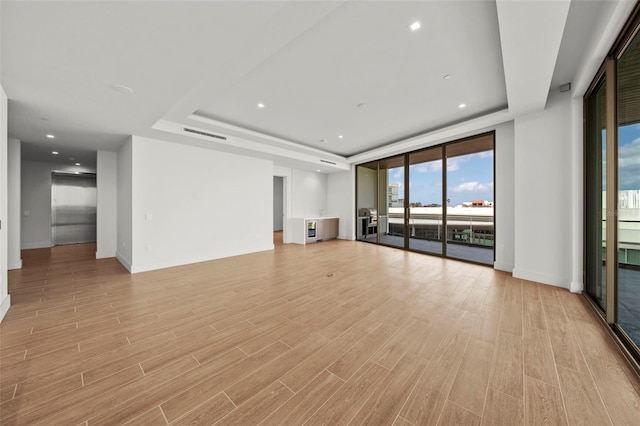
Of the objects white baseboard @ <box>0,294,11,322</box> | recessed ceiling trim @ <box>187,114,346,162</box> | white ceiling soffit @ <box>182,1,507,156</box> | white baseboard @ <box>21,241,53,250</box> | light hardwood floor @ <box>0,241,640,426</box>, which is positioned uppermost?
white ceiling soffit @ <box>182,1,507,156</box>

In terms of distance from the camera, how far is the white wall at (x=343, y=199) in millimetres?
8453

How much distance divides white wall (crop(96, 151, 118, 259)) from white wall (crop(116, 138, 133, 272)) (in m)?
0.25

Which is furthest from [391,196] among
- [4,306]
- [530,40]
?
[4,306]

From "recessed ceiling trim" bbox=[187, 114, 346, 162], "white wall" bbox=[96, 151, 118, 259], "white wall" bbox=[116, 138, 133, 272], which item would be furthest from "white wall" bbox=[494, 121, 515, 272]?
"white wall" bbox=[96, 151, 118, 259]

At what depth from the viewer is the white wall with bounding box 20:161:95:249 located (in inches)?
270

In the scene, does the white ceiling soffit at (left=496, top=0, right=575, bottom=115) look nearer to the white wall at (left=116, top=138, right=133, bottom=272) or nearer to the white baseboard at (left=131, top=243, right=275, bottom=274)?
the white wall at (left=116, top=138, right=133, bottom=272)

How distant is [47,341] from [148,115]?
123 inches

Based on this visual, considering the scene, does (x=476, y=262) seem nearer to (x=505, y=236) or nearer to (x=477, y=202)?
(x=505, y=236)

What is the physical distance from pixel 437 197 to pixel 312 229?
4.16m

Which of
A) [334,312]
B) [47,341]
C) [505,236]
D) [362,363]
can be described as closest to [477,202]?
[505,236]

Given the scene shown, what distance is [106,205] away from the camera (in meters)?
5.88

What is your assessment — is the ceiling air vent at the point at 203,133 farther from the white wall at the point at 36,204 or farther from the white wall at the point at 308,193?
the white wall at the point at 36,204

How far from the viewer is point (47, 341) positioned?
7.07 feet

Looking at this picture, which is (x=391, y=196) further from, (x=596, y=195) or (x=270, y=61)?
(x=270, y=61)
